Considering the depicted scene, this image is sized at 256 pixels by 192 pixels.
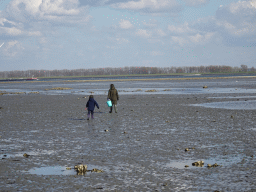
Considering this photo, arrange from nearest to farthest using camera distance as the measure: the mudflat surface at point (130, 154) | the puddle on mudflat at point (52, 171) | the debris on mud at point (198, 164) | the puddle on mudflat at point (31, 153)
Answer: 1. the mudflat surface at point (130, 154)
2. the puddle on mudflat at point (52, 171)
3. the debris on mud at point (198, 164)
4. the puddle on mudflat at point (31, 153)

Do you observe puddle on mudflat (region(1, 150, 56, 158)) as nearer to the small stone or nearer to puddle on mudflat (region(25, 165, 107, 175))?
puddle on mudflat (region(25, 165, 107, 175))

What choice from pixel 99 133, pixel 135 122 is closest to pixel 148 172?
pixel 99 133

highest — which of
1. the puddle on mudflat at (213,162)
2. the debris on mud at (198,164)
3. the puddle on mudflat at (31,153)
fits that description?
the debris on mud at (198,164)

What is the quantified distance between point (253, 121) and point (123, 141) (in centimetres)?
953

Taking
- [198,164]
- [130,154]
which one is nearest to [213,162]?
[198,164]

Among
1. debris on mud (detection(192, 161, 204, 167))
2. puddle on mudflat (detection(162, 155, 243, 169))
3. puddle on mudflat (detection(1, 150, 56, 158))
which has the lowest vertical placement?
puddle on mudflat (detection(1, 150, 56, 158))

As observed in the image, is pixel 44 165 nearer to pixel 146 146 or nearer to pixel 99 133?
pixel 146 146

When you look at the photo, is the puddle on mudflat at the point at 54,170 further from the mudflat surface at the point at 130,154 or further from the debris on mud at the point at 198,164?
the debris on mud at the point at 198,164

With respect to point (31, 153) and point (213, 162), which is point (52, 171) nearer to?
point (31, 153)

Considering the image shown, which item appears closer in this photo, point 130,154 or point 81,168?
point 81,168

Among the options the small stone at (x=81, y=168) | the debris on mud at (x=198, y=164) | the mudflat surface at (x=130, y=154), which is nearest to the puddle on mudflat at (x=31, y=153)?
the mudflat surface at (x=130, y=154)

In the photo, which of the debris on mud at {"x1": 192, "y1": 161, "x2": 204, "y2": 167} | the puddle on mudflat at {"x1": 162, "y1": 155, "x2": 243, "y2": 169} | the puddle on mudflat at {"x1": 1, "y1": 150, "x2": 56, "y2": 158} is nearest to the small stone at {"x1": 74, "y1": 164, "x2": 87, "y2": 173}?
the puddle on mudflat at {"x1": 162, "y1": 155, "x2": 243, "y2": 169}

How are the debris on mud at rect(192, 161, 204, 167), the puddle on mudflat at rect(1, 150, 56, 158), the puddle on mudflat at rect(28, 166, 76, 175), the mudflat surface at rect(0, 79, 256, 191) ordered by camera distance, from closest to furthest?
1. the mudflat surface at rect(0, 79, 256, 191)
2. the puddle on mudflat at rect(28, 166, 76, 175)
3. the debris on mud at rect(192, 161, 204, 167)
4. the puddle on mudflat at rect(1, 150, 56, 158)

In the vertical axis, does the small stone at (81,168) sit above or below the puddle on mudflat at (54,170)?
above
